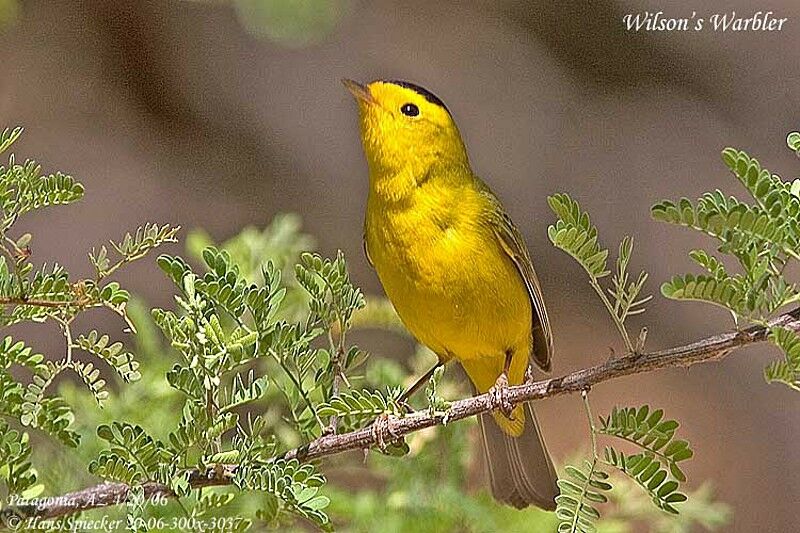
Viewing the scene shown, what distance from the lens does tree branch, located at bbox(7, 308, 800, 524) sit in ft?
2.18

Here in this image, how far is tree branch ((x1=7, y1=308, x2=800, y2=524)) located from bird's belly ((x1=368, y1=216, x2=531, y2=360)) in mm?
265

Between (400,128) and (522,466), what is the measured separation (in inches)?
17.5

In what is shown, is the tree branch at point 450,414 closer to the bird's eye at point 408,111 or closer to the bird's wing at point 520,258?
the bird's wing at point 520,258

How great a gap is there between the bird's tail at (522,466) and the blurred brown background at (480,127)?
1.25 meters

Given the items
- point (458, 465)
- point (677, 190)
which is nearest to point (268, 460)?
point (458, 465)

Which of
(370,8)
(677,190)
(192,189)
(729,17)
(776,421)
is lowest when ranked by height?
(776,421)

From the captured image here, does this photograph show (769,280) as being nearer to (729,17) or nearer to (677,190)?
(729,17)

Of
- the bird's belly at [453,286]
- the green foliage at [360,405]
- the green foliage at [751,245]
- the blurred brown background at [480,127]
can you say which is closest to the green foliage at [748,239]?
the green foliage at [751,245]

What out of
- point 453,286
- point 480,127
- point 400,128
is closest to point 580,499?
point 453,286

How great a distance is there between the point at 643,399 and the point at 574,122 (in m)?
0.83

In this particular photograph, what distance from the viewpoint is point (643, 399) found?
254 cm

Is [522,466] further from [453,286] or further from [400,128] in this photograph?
[400,128]

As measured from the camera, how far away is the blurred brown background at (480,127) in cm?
259

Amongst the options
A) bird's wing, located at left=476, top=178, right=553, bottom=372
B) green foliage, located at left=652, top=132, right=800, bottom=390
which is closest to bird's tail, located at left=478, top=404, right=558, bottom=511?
bird's wing, located at left=476, top=178, right=553, bottom=372
